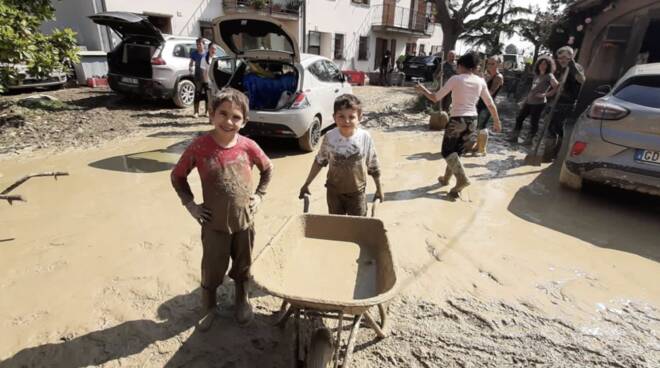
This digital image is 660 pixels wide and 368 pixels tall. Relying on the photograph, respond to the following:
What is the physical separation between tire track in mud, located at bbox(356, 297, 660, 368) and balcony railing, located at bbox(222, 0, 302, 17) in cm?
1752

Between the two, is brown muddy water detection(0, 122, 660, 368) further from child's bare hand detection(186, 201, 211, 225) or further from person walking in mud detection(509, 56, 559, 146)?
person walking in mud detection(509, 56, 559, 146)

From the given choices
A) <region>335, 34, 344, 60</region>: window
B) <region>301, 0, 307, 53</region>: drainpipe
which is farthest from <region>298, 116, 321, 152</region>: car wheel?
<region>335, 34, 344, 60</region>: window

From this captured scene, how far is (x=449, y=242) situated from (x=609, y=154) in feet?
7.22

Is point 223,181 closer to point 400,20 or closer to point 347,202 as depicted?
point 347,202

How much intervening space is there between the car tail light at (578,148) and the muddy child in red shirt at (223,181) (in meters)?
3.96

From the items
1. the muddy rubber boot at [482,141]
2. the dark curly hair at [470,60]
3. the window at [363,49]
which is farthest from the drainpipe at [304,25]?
the dark curly hair at [470,60]

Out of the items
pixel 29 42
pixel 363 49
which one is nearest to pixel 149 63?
pixel 29 42

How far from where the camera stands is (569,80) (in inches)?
246

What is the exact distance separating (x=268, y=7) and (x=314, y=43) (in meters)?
3.42

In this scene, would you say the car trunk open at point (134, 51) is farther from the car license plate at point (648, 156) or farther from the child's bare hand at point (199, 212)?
the car license plate at point (648, 156)

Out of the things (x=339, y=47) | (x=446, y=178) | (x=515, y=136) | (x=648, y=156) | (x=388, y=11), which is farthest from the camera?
(x=388, y=11)

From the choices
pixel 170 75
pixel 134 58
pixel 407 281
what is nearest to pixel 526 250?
pixel 407 281

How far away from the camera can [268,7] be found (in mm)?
18453

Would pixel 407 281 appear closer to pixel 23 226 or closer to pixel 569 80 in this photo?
pixel 23 226
